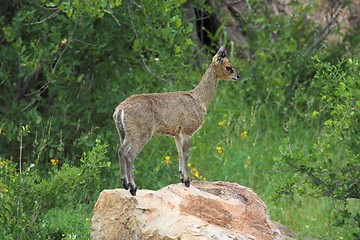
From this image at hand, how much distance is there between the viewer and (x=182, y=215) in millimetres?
7102

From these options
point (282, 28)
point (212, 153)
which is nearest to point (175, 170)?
point (212, 153)

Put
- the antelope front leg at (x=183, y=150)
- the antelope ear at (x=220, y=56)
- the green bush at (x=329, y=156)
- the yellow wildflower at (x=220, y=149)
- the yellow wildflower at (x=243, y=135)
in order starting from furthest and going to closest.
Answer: the yellow wildflower at (x=243, y=135), the yellow wildflower at (x=220, y=149), the green bush at (x=329, y=156), the antelope ear at (x=220, y=56), the antelope front leg at (x=183, y=150)

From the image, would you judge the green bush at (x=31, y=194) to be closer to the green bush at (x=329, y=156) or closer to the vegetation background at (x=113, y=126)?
the vegetation background at (x=113, y=126)

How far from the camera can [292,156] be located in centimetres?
895

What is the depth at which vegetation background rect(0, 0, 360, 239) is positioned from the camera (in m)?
8.77

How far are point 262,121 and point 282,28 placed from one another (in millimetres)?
1379

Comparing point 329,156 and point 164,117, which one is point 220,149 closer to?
point 329,156

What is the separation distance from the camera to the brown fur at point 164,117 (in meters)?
7.44

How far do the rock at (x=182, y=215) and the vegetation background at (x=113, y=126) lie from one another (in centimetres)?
92

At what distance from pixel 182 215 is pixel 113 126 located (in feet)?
12.7

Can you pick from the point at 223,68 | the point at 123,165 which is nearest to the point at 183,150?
the point at 123,165

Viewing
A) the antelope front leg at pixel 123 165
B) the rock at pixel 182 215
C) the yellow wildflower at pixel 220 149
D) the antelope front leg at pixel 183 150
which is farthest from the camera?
the yellow wildflower at pixel 220 149

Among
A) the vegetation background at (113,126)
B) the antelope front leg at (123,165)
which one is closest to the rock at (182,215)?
the antelope front leg at (123,165)

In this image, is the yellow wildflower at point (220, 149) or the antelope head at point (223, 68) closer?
the antelope head at point (223, 68)
